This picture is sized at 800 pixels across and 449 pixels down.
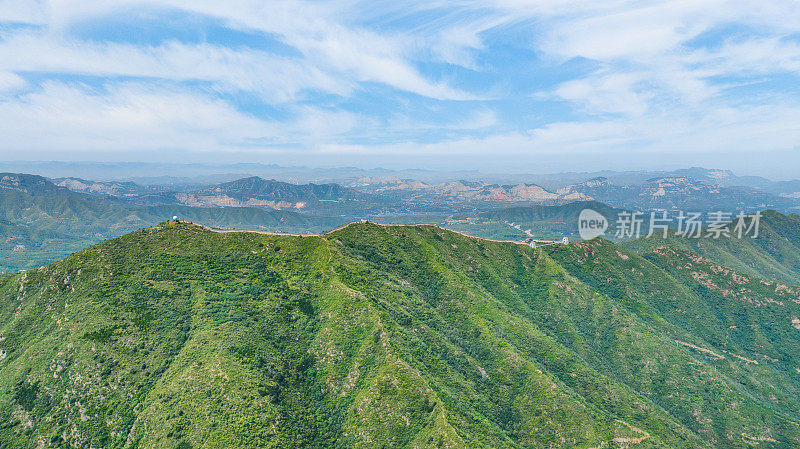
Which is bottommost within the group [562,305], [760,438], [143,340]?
[760,438]

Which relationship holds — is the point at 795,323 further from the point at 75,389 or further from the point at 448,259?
the point at 75,389

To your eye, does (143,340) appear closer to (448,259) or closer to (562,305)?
(448,259)

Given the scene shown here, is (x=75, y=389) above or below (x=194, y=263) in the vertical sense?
below

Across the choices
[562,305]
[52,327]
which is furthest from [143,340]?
[562,305]

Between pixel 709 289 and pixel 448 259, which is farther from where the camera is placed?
pixel 709 289

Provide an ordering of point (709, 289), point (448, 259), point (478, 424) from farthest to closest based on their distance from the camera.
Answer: point (709, 289) → point (448, 259) → point (478, 424)

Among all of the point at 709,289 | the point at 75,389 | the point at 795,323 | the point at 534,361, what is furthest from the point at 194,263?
the point at 795,323

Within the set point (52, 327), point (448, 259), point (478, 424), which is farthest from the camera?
point (448, 259)
